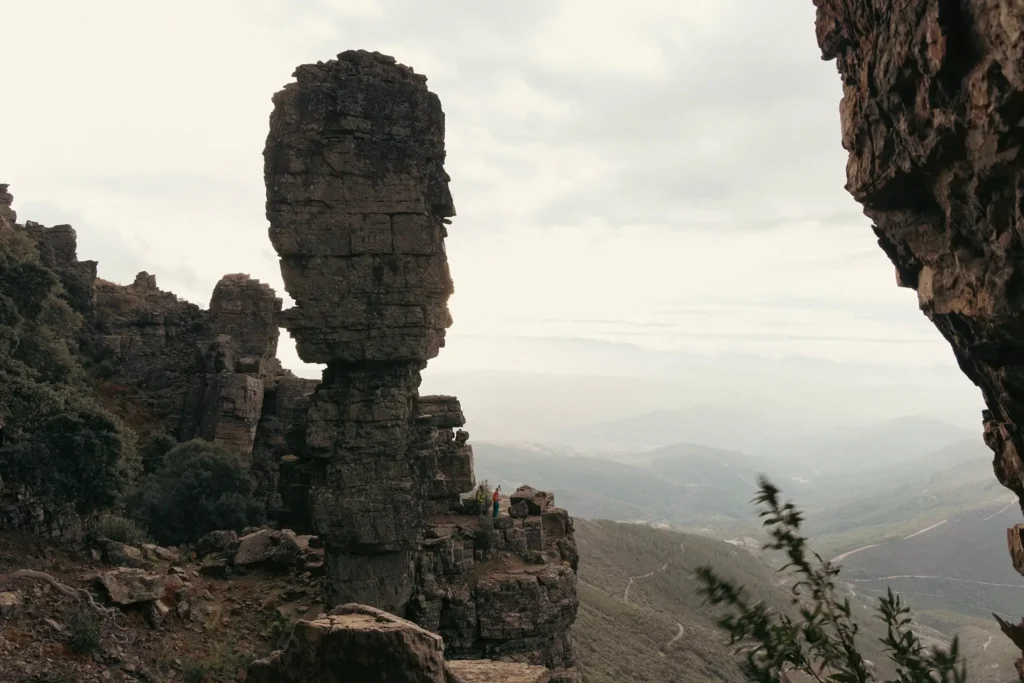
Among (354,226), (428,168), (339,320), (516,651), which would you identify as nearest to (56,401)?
(339,320)

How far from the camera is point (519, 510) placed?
20.3 m

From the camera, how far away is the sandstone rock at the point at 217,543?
64.7ft

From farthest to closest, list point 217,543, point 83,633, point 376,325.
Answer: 1. point 217,543
2. point 376,325
3. point 83,633

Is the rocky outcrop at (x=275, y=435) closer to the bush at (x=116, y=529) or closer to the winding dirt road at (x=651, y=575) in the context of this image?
the bush at (x=116, y=529)

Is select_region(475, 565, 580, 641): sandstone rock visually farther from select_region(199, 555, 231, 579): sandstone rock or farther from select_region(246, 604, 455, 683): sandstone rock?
select_region(246, 604, 455, 683): sandstone rock

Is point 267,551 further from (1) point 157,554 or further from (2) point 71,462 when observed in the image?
(2) point 71,462

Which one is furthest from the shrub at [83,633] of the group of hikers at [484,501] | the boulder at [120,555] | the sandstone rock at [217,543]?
the group of hikers at [484,501]

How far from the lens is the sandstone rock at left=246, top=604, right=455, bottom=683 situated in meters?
6.27

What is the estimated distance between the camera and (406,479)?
1819cm

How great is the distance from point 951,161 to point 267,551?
18.9m

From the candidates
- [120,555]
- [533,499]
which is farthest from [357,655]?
[533,499]

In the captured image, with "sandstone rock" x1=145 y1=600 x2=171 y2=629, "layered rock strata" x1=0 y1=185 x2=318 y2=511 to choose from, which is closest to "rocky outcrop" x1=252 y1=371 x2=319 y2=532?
"layered rock strata" x1=0 y1=185 x2=318 y2=511

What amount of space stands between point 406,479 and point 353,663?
1193 cm

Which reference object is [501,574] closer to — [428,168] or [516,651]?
[516,651]
